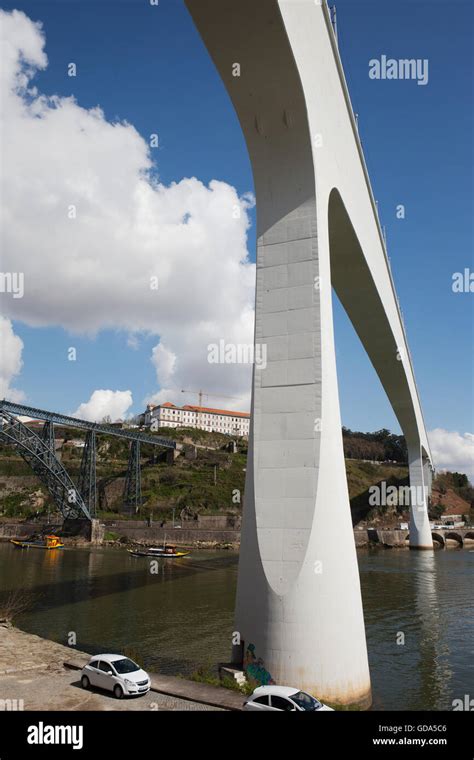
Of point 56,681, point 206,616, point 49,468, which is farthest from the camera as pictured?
point 49,468

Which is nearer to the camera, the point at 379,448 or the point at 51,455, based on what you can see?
the point at 51,455

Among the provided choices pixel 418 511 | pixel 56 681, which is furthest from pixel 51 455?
pixel 56 681

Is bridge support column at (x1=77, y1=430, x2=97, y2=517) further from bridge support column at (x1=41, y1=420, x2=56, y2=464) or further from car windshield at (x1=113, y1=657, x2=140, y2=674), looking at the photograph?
car windshield at (x1=113, y1=657, x2=140, y2=674)

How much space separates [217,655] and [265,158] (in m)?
12.7

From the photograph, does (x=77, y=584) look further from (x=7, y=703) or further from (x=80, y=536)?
(x=80, y=536)

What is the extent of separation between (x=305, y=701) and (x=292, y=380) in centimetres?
551

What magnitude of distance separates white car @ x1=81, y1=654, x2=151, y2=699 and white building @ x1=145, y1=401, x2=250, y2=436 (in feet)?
359

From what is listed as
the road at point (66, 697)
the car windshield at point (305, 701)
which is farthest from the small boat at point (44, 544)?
the car windshield at point (305, 701)

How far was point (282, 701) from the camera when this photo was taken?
838 cm

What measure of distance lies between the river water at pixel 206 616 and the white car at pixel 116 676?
402 cm

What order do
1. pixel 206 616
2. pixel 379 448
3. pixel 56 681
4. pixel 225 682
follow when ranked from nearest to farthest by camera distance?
pixel 225 682 < pixel 56 681 < pixel 206 616 < pixel 379 448

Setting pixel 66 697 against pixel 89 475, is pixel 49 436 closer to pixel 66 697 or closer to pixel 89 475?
pixel 89 475

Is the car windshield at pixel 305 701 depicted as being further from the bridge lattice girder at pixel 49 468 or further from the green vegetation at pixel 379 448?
the green vegetation at pixel 379 448

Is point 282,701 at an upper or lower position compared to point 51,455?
lower
